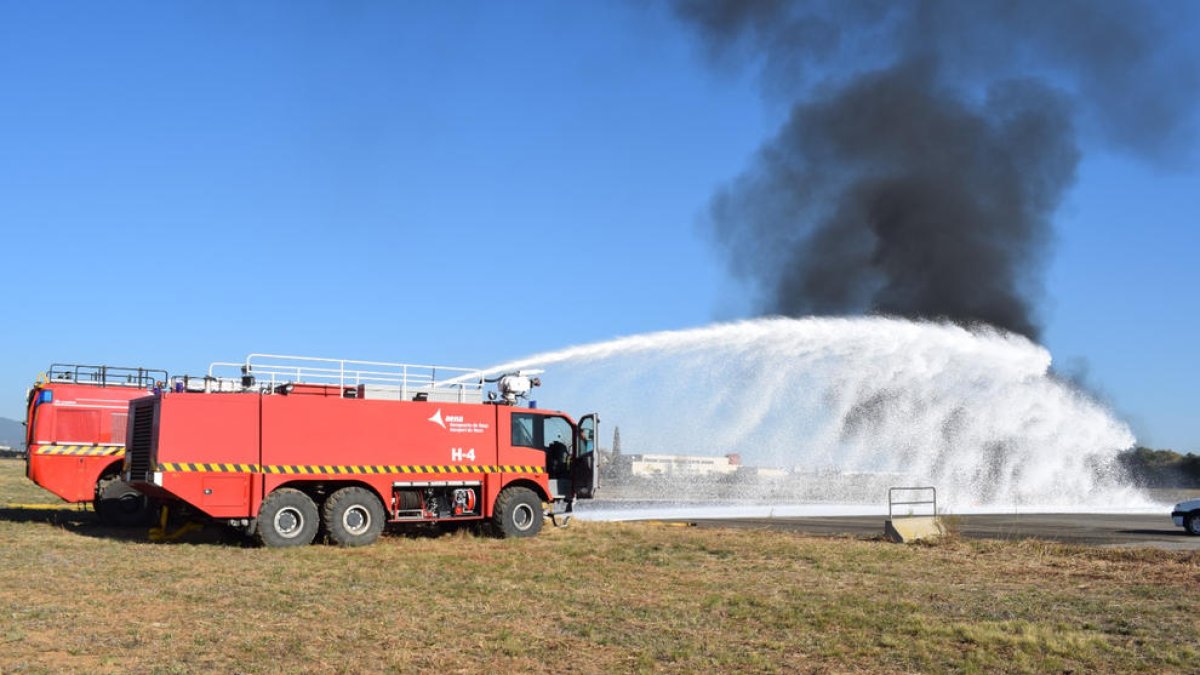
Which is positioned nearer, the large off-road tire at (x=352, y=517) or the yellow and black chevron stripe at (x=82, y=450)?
the large off-road tire at (x=352, y=517)

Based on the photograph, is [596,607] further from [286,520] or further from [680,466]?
[680,466]

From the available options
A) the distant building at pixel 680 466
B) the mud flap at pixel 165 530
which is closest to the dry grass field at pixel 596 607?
the mud flap at pixel 165 530

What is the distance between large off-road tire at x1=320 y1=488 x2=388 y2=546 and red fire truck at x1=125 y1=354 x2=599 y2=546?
2 cm

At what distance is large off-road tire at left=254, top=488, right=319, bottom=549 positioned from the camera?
18.3m

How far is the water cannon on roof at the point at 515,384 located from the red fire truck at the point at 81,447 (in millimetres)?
8888

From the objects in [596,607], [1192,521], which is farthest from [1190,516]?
[596,607]

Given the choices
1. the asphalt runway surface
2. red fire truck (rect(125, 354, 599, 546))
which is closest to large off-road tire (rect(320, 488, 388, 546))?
red fire truck (rect(125, 354, 599, 546))

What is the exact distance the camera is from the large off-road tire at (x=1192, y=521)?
24.3 m

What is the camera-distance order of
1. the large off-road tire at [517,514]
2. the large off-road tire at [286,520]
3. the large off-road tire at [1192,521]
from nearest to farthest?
the large off-road tire at [286,520] → the large off-road tire at [517,514] → the large off-road tire at [1192,521]

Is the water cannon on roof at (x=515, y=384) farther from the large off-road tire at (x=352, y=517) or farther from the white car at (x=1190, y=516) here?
the white car at (x=1190, y=516)

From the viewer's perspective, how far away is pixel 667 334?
29.6m

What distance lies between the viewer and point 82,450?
23.1 meters

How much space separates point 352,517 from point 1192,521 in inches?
782

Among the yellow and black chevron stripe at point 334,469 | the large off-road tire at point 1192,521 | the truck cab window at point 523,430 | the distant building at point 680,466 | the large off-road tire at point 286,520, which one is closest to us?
the yellow and black chevron stripe at point 334,469
